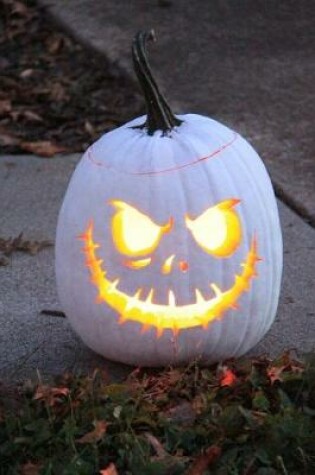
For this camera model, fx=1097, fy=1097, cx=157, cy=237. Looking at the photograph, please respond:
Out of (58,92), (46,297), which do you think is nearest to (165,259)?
(46,297)

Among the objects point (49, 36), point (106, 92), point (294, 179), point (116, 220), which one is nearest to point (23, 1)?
point (49, 36)

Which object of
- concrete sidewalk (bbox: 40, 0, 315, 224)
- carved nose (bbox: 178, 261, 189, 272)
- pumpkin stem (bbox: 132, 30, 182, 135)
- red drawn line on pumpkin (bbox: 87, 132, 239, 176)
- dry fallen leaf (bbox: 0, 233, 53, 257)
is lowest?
concrete sidewalk (bbox: 40, 0, 315, 224)

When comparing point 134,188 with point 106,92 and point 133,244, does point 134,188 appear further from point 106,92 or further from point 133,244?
point 106,92

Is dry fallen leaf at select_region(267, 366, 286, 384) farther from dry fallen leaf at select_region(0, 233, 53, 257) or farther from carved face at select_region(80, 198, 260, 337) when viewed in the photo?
dry fallen leaf at select_region(0, 233, 53, 257)

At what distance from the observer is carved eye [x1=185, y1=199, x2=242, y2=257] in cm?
321

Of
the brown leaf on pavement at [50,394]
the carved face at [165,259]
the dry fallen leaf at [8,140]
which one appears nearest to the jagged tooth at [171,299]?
the carved face at [165,259]

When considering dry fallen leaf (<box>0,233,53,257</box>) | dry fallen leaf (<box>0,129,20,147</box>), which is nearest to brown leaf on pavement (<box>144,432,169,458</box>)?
dry fallen leaf (<box>0,233,53,257</box>)

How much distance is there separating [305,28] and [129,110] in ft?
5.75

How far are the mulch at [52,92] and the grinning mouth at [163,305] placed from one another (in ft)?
7.83

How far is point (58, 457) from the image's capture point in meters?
2.92

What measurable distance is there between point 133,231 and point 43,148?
8.17ft

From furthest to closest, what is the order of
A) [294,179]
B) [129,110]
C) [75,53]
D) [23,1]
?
[23,1] → [75,53] → [129,110] → [294,179]

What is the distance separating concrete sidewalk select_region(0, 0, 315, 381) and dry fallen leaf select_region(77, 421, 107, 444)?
471 millimetres

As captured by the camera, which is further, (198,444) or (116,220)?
(116,220)
